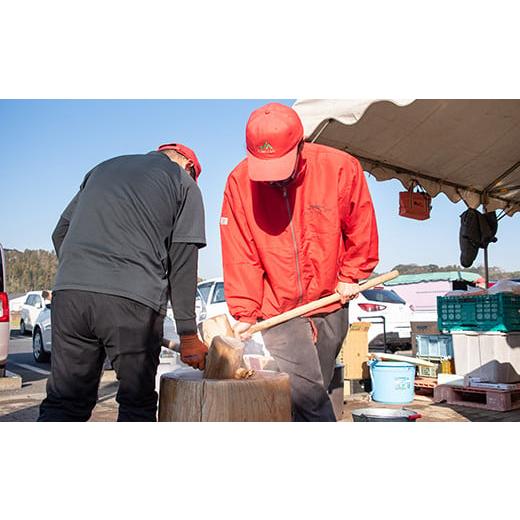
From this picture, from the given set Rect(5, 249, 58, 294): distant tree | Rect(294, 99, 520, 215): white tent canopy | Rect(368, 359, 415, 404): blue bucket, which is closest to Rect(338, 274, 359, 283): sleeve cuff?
Rect(294, 99, 520, 215): white tent canopy

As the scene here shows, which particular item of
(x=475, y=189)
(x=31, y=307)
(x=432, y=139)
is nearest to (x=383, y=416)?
(x=432, y=139)

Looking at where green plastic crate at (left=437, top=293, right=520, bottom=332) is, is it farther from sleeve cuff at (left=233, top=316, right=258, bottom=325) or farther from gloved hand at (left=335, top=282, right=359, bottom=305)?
sleeve cuff at (left=233, top=316, right=258, bottom=325)

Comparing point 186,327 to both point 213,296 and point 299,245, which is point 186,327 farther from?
point 213,296

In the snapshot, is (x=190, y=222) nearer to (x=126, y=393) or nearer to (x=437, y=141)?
(x=126, y=393)

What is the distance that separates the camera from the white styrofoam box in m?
4.77

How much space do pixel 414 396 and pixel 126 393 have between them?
387 centimetres

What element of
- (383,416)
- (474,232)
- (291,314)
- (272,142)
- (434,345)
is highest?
(474,232)

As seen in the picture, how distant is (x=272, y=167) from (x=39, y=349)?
7.73 metres

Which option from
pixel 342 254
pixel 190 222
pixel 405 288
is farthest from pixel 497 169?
pixel 405 288

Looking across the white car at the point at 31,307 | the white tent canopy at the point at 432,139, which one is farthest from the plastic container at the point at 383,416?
the white car at the point at 31,307

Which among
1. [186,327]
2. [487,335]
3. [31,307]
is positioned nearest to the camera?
[186,327]

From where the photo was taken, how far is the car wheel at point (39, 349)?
8.73 meters

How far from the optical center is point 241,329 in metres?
2.36

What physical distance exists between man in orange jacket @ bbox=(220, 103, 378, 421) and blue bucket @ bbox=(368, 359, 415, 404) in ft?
8.43
